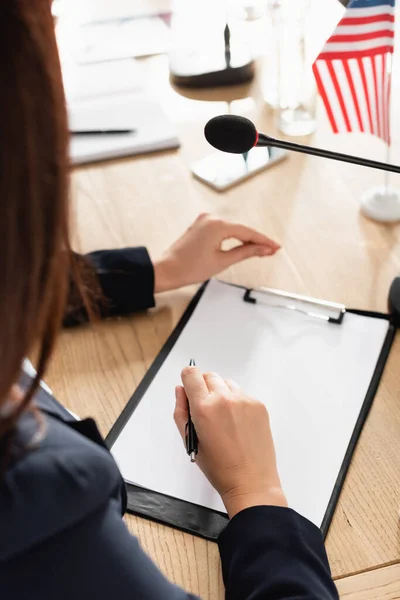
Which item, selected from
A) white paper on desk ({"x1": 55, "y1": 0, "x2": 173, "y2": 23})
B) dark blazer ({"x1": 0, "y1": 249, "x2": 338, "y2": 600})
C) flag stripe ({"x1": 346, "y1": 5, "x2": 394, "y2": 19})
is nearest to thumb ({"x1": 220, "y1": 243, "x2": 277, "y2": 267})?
flag stripe ({"x1": 346, "y1": 5, "x2": 394, "y2": 19})

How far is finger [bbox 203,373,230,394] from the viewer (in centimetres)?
72

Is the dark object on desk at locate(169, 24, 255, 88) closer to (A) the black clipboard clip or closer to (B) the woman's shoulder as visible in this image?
(A) the black clipboard clip

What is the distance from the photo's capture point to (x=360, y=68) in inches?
36.9

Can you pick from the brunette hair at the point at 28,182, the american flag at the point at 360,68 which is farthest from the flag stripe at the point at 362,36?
the brunette hair at the point at 28,182

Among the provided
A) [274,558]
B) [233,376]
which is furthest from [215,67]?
[274,558]

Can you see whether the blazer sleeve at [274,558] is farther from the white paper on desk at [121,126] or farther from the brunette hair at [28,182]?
the white paper on desk at [121,126]

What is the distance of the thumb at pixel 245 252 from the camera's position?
0.93 m

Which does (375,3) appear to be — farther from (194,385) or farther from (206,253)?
(194,385)

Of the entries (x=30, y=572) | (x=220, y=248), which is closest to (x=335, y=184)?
(x=220, y=248)

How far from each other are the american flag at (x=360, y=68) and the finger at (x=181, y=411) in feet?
1.59

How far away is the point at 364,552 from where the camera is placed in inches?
24.9

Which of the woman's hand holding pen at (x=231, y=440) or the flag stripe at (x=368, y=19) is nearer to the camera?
the woman's hand holding pen at (x=231, y=440)

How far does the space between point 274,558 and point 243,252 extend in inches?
17.6

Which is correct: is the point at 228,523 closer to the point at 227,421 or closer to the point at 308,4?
the point at 227,421
